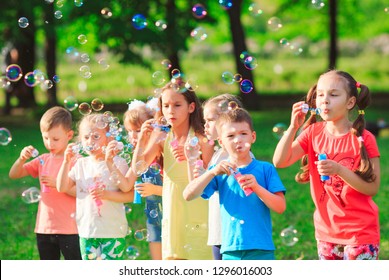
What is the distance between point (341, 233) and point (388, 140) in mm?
11490

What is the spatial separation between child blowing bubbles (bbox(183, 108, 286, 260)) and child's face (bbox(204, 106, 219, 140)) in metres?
0.24

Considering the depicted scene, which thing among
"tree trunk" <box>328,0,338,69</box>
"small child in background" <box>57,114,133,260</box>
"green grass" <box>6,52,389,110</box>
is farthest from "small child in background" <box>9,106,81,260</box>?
"green grass" <box>6,52,389,110</box>

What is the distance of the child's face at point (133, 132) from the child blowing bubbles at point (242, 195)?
39.6 inches

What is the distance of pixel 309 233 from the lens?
7.37 meters

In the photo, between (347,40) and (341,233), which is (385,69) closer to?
(347,40)

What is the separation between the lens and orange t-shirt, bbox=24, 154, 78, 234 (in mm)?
5367

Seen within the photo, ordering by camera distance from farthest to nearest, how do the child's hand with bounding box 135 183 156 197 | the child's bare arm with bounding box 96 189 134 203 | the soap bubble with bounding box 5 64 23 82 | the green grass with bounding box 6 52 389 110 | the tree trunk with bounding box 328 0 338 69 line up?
the green grass with bounding box 6 52 389 110, the tree trunk with bounding box 328 0 338 69, the soap bubble with bounding box 5 64 23 82, the child's hand with bounding box 135 183 156 197, the child's bare arm with bounding box 96 189 134 203

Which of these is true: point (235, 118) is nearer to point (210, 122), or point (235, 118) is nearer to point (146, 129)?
point (210, 122)

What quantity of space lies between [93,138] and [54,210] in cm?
54

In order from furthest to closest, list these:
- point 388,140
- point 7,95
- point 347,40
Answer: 1. point 347,40
2. point 7,95
3. point 388,140

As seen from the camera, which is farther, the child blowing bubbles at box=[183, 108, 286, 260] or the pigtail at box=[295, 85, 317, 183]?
the pigtail at box=[295, 85, 317, 183]

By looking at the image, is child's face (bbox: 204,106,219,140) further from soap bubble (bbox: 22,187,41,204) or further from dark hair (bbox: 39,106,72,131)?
soap bubble (bbox: 22,187,41,204)
